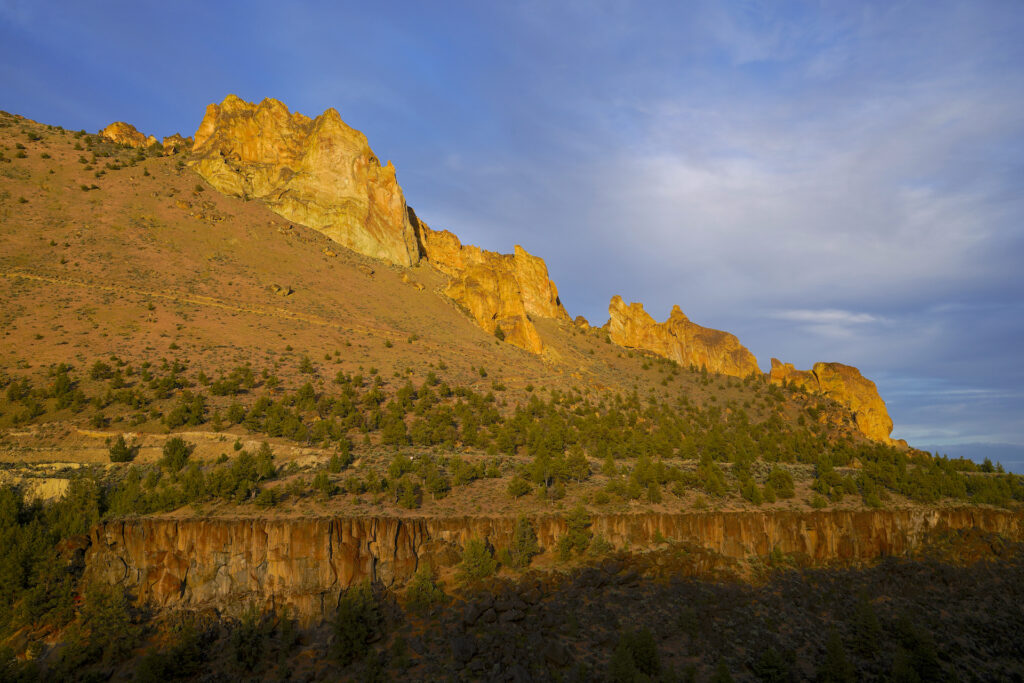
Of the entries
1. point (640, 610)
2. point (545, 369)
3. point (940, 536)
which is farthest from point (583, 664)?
point (545, 369)

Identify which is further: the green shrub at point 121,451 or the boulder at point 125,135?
the boulder at point 125,135

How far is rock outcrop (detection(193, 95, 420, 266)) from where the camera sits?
7600cm

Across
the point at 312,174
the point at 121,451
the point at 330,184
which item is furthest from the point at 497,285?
the point at 121,451

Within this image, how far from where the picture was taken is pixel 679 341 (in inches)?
3880

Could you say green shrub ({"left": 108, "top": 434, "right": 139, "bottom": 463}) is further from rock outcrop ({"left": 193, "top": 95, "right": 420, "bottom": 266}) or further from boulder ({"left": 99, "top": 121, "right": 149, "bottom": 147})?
boulder ({"left": 99, "top": 121, "right": 149, "bottom": 147})

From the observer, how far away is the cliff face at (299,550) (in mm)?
21188

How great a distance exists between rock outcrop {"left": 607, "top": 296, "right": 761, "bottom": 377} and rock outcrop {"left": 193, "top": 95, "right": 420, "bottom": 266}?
39898 mm

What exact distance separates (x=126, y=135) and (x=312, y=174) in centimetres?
4757

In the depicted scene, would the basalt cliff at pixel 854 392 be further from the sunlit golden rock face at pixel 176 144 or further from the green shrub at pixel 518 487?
the sunlit golden rock face at pixel 176 144

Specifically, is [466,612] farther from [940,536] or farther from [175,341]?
[175,341]

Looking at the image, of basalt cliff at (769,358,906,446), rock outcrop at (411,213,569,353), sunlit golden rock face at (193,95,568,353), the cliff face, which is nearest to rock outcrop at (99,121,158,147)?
sunlit golden rock face at (193,95,568,353)

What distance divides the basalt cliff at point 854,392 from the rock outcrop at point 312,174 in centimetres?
6691

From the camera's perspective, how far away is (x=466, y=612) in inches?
819

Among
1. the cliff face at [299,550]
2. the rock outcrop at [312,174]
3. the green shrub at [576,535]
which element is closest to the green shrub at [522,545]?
the cliff face at [299,550]
